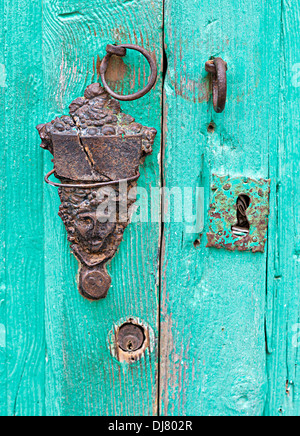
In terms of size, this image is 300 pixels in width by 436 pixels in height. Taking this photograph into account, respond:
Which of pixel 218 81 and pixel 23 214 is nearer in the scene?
pixel 218 81

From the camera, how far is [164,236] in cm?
73

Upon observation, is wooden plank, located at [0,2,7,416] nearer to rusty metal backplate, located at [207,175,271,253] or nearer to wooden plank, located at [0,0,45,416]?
wooden plank, located at [0,0,45,416]

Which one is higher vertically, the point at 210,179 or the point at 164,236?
the point at 210,179

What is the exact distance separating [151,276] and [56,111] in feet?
1.18

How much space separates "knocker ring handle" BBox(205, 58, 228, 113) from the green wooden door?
2 cm

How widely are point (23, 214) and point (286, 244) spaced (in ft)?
1.70

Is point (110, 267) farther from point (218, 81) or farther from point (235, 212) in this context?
point (218, 81)

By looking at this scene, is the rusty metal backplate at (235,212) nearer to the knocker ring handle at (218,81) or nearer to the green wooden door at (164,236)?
the green wooden door at (164,236)

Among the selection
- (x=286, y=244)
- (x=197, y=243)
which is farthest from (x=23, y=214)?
(x=286, y=244)

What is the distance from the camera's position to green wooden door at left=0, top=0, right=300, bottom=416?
2.23ft

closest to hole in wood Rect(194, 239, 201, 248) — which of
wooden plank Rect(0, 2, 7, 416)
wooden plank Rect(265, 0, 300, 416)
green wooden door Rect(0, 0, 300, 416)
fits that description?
green wooden door Rect(0, 0, 300, 416)

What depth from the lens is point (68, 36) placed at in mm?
676

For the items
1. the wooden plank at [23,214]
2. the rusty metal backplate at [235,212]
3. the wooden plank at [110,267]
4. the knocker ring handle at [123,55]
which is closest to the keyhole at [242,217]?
the rusty metal backplate at [235,212]

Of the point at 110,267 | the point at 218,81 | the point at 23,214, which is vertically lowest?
the point at 110,267
